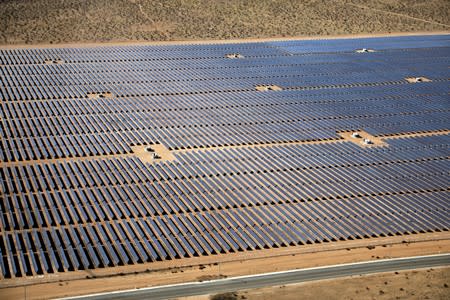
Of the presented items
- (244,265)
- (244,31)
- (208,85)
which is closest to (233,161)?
(244,265)

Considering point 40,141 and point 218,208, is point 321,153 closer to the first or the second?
point 218,208

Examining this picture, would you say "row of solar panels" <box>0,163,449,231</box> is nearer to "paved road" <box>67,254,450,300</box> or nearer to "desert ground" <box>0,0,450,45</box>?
"paved road" <box>67,254,450,300</box>

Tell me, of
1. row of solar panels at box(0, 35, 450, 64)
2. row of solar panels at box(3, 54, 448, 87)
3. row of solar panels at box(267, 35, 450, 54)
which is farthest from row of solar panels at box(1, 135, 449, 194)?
row of solar panels at box(267, 35, 450, 54)

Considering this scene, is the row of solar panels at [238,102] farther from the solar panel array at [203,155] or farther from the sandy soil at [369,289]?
the sandy soil at [369,289]

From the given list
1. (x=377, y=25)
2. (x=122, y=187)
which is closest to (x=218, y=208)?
(x=122, y=187)

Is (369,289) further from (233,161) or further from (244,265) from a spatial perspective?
(233,161)

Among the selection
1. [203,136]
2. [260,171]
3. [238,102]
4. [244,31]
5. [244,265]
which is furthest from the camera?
[244,31]

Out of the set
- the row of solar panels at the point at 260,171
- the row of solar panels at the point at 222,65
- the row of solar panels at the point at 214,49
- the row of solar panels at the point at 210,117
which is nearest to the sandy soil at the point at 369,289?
the row of solar panels at the point at 260,171
